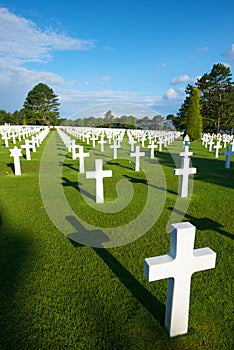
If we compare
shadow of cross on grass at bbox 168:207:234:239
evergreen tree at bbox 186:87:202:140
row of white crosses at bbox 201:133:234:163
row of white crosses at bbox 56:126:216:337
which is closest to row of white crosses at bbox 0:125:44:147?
row of white crosses at bbox 201:133:234:163

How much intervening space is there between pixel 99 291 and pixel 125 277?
376 mm

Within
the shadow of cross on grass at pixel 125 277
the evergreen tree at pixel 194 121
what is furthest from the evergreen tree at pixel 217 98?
the shadow of cross on grass at pixel 125 277

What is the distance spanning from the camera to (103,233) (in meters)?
3.97

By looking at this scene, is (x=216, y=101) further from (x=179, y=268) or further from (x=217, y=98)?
(x=179, y=268)

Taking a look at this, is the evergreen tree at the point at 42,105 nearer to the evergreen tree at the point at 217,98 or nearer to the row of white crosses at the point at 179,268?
the evergreen tree at the point at 217,98

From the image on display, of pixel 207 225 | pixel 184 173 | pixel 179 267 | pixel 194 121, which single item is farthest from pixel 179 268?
pixel 194 121

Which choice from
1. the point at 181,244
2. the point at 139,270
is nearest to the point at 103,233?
the point at 139,270

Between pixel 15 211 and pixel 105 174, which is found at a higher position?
pixel 105 174

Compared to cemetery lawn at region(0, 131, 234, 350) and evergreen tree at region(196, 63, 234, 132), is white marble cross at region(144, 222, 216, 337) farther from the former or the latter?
evergreen tree at region(196, 63, 234, 132)

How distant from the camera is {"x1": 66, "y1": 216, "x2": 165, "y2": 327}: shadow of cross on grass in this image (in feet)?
7.75

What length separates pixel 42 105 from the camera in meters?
73.0

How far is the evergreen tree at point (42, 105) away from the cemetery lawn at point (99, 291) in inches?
2798

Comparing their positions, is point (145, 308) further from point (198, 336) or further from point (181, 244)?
point (181, 244)

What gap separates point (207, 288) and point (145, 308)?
0.75 m
